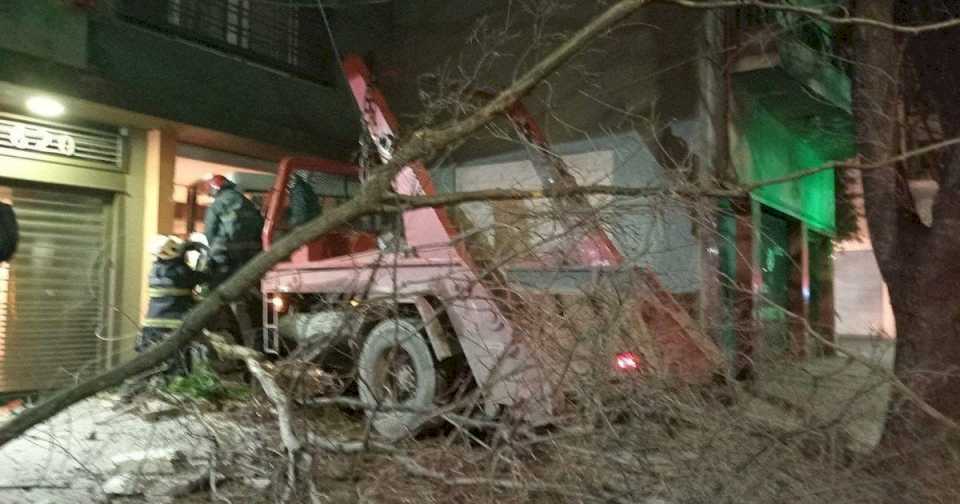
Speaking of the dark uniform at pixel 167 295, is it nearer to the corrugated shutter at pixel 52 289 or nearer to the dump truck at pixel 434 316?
the dump truck at pixel 434 316

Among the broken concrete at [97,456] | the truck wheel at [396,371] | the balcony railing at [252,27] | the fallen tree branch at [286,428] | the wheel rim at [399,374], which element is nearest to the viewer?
the fallen tree branch at [286,428]

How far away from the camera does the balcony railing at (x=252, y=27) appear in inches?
379

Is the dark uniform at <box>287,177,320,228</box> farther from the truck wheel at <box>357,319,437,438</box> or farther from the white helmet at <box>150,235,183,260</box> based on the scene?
the truck wheel at <box>357,319,437,438</box>

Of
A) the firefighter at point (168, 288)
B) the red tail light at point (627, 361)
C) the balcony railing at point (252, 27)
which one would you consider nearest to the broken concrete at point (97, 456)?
the firefighter at point (168, 288)

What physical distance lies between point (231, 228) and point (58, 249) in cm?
285

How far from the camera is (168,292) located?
7.97 metres

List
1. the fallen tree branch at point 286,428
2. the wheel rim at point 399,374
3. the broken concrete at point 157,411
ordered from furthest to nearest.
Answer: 1. the broken concrete at point 157,411
2. the wheel rim at point 399,374
3. the fallen tree branch at point 286,428

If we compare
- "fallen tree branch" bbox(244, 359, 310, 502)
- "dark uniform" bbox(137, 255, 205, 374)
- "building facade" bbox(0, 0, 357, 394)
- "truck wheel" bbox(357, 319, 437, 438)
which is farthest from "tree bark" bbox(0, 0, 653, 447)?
"building facade" bbox(0, 0, 357, 394)

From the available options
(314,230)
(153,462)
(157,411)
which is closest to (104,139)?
(157,411)

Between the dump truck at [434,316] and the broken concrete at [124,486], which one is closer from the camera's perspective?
the broken concrete at [124,486]

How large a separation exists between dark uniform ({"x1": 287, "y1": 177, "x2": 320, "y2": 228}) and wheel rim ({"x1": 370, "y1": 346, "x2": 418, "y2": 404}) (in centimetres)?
191

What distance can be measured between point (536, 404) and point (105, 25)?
660 cm

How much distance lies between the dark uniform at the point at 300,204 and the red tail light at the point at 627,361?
12.0 ft

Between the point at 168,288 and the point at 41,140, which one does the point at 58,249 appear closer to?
the point at 41,140
